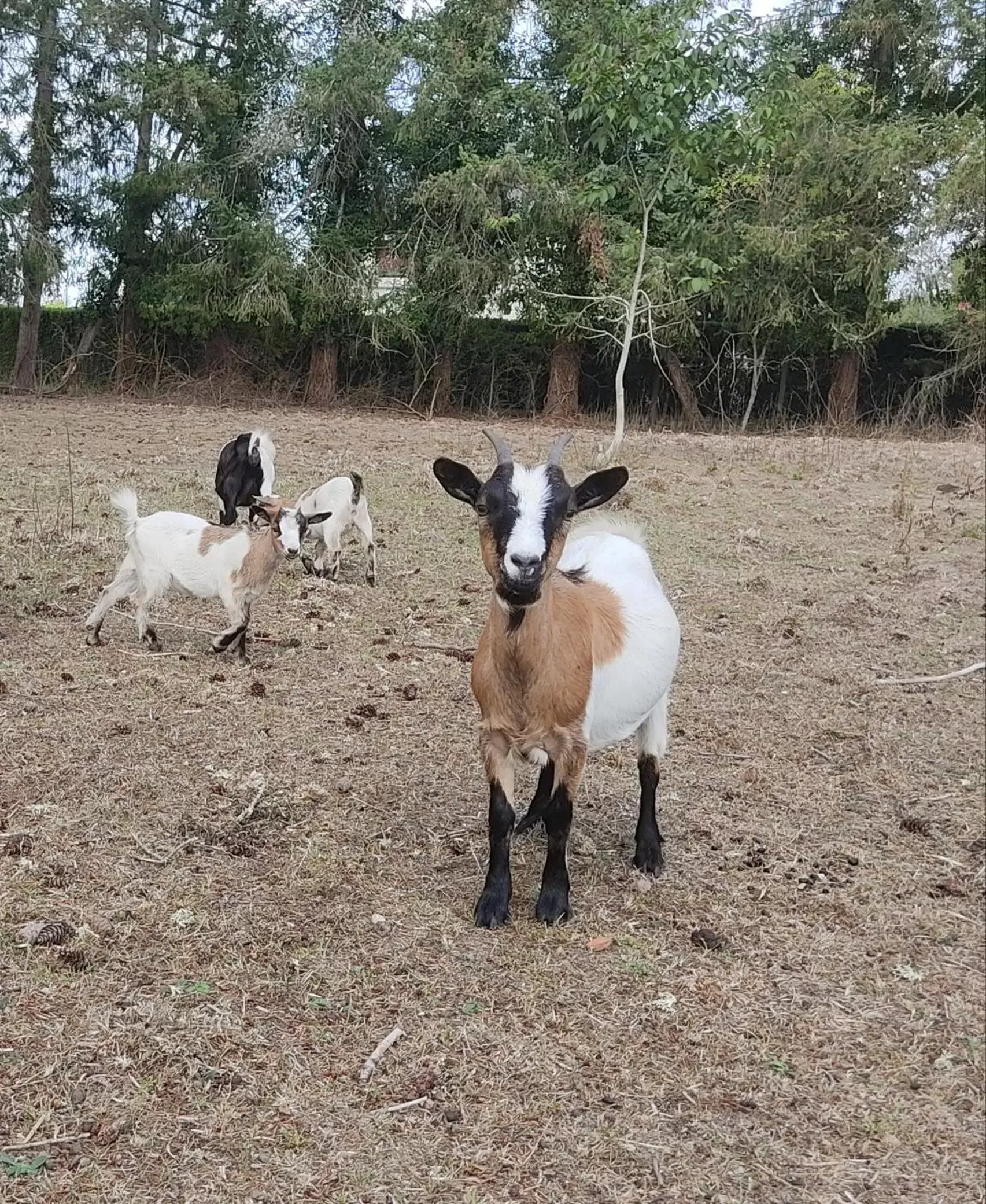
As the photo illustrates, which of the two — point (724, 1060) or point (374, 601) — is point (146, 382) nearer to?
point (374, 601)

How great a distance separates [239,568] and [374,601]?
1.28 metres

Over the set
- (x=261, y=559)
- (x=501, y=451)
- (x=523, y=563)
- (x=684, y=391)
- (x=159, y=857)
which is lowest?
(x=159, y=857)

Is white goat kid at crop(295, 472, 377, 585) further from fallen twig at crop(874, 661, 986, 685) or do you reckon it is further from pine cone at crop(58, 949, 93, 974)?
pine cone at crop(58, 949, 93, 974)

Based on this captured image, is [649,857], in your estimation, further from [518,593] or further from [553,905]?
[518,593]

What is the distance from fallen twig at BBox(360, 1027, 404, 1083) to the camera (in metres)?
2.55

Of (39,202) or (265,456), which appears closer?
(265,456)

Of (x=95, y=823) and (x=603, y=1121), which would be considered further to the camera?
(x=95, y=823)

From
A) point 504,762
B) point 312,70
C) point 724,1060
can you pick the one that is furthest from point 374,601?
point 312,70

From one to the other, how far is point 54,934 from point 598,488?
1944 mm

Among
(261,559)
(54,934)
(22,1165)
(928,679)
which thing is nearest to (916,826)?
(928,679)

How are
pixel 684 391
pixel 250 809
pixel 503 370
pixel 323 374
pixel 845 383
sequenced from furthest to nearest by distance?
pixel 503 370 < pixel 323 374 < pixel 684 391 < pixel 845 383 < pixel 250 809

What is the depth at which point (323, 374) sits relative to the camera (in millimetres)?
19219

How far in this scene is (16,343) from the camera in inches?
793

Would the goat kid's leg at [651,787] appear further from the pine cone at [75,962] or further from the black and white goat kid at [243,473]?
the black and white goat kid at [243,473]
